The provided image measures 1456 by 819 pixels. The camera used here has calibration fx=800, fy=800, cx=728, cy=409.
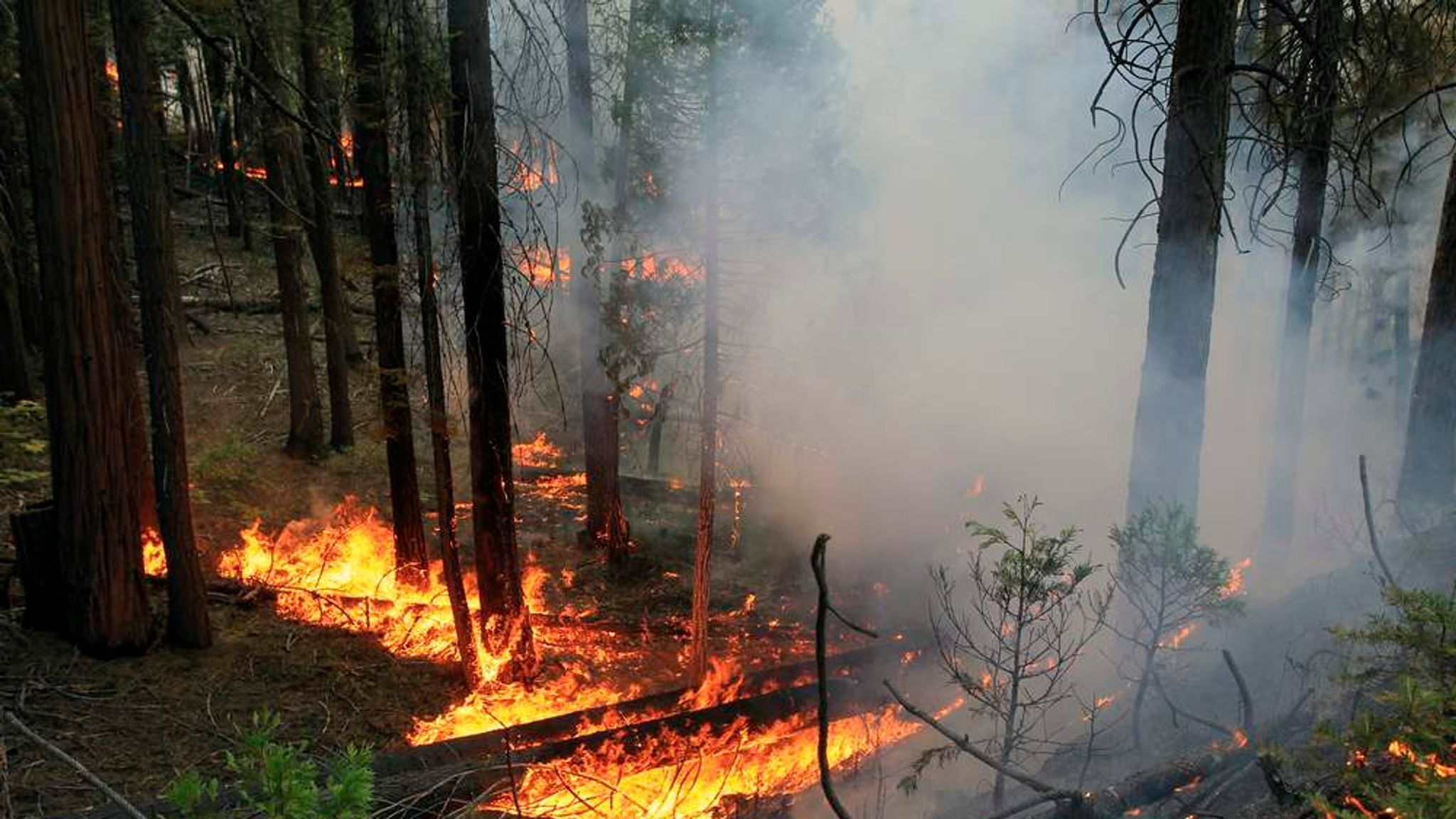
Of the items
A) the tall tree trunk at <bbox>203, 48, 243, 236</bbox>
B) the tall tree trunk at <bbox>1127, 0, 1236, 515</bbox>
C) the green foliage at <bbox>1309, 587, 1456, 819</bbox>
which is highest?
the tall tree trunk at <bbox>203, 48, 243, 236</bbox>

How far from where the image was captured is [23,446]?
9.77m

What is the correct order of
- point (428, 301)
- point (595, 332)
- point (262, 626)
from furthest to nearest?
point (595, 332), point (262, 626), point (428, 301)

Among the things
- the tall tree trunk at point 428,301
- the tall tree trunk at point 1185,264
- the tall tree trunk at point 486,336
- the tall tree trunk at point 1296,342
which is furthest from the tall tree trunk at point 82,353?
the tall tree trunk at point 1296,342

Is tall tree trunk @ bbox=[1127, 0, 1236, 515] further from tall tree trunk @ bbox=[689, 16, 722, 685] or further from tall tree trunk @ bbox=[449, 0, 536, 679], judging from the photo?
tall tree trunk @ bbox=[449, 0, 536, 679]

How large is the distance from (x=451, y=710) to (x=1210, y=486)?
15.1m

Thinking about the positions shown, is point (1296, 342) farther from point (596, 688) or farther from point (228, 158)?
point (228, 158)

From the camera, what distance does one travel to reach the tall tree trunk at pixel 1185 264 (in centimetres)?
564

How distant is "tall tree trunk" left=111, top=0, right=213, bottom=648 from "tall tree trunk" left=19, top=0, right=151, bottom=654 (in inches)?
8.2

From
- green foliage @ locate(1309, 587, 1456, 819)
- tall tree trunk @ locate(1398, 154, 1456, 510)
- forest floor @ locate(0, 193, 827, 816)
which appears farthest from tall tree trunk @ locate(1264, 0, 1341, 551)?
forest floor @ locate(0, 193, 827, 816)

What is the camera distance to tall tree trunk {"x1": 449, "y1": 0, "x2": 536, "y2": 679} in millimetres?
6840

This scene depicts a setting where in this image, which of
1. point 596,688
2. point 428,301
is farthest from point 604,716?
point 428,301

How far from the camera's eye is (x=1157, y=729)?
20.6 feet

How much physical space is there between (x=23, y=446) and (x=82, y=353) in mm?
5393

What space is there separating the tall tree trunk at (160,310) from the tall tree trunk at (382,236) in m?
1.62
